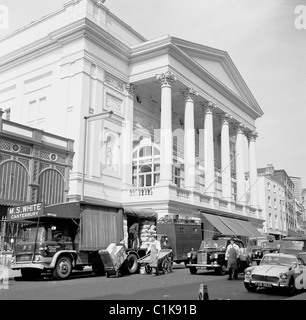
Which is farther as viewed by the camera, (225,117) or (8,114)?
(225,117)

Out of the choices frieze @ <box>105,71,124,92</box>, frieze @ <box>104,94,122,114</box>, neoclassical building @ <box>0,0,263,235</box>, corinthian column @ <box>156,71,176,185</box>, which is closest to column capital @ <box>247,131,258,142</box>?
neoclassical building @ <box>0,0,263,235</box>

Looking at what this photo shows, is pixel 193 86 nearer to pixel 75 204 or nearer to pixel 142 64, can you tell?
pixel 142 64

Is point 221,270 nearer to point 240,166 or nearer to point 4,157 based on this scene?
point 4,157

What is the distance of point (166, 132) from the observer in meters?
33.6

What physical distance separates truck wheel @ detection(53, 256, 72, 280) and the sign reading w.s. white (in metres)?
2.10

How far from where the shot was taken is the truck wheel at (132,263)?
62.6ft

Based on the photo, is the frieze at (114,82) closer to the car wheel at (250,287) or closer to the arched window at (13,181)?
the arched window at (13,181)

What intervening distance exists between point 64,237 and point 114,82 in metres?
19.9

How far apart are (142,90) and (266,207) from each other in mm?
35908

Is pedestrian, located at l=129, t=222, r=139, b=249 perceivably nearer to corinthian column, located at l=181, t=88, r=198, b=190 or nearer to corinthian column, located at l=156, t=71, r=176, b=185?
corinthian column, located at l=156, t=71, r=176, b=185

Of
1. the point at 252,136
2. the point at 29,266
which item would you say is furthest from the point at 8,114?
the point at 252,136

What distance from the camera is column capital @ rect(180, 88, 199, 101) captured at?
123 ft

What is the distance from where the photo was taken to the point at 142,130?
38.0 m
